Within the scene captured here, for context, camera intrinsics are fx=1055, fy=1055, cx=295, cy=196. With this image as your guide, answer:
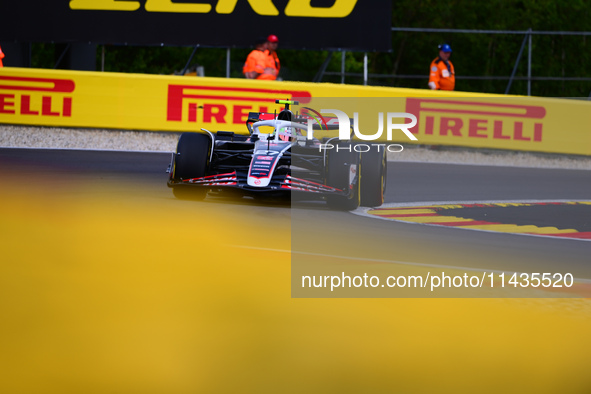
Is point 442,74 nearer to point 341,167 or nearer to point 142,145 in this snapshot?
point 142,145

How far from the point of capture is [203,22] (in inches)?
722

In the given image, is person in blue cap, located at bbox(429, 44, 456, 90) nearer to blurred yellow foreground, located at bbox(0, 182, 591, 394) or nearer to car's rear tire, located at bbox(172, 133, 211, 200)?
car's rear tire, located at bbox(172, 133, 211, 200)

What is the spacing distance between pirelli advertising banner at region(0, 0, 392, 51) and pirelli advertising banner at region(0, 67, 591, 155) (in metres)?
2.35

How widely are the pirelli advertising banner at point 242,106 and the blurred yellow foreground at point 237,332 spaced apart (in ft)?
28.0

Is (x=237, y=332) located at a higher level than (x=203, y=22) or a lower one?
lower

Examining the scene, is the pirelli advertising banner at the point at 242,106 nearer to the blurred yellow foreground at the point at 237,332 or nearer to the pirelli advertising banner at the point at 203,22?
the pirelli advertising banner at the point at 203,22

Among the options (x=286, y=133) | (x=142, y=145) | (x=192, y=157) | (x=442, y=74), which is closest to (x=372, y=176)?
(x=286, y=133)

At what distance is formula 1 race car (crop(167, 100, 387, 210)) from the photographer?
9852 millimetres

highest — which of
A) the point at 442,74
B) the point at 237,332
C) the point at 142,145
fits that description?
the point at 442,74

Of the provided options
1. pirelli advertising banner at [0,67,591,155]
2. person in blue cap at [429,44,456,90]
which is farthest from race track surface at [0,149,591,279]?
person in blue cap at [429,44,456,90]

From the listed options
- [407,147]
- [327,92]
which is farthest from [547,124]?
[327,92]

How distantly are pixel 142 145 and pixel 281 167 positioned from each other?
21.2 ft

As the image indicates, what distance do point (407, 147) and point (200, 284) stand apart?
1027 cm

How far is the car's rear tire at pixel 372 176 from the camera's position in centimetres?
1030
